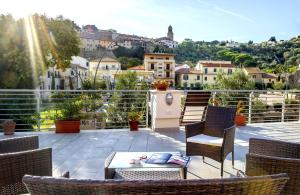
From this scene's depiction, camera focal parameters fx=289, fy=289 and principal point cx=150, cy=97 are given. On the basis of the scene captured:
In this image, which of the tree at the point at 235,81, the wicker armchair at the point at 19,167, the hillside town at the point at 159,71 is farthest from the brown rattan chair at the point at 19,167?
the hillside town at the point at 159,71

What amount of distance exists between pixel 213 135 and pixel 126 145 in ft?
5.37

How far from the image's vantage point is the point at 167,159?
9.00 feet

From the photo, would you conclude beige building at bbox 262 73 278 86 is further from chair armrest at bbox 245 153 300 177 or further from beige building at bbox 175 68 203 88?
chair armrest at bbox 245 153 300 177

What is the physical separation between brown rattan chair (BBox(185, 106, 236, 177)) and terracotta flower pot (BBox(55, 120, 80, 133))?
304 cm

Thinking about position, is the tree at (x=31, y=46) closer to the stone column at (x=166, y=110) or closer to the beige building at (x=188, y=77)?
the stone column at (x=166, y=110)

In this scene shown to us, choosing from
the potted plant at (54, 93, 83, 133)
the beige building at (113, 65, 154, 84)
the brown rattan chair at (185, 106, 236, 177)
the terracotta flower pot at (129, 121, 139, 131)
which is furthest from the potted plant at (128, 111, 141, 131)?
the beige building at (113, 65, 154, 84)

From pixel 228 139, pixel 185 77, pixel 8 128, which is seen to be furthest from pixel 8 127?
pixel 185 77

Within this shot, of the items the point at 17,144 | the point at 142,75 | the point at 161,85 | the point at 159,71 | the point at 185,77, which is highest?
the point at 159,71

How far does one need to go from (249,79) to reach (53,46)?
1208cm

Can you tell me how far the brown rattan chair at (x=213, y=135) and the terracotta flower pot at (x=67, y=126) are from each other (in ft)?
9.96

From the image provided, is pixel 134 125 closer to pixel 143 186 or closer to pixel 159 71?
pixel 143 186

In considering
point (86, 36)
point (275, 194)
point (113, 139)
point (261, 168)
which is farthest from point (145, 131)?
point (86, 36)

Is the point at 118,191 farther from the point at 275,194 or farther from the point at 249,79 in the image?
the point at 249,79

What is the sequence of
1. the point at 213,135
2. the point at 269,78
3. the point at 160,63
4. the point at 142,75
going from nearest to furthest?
the point at 213,135 → the point at 142,75 → the point at 269,78 → the point at 160,63
